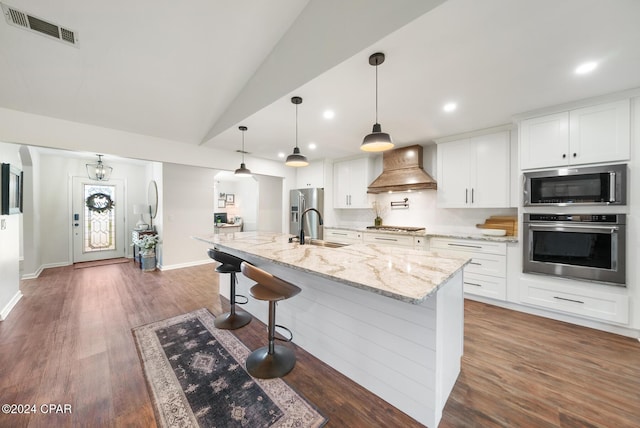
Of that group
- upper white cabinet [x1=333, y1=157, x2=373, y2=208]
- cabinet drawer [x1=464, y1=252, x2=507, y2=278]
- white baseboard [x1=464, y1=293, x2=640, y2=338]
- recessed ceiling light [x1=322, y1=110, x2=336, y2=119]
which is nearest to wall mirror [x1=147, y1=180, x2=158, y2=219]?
upper white cabinet [x1=333, y1=157, x2=373, y2=208]

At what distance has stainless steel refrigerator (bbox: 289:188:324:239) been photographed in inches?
203

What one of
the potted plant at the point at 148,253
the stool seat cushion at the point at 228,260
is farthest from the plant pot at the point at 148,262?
the stool seat cushion at the point at 228,260

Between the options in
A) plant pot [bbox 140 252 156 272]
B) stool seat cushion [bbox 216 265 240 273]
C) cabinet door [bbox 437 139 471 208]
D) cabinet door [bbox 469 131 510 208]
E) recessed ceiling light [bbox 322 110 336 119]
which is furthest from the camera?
plant pot [bbox 140 252 156 272]

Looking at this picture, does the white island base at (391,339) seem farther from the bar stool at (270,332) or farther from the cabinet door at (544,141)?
the cabinet door at (544,141)

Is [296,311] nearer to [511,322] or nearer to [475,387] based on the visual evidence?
[475,387]

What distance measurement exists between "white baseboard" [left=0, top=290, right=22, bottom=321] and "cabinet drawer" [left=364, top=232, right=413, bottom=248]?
4898 millimetres

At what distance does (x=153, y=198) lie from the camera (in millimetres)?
5477

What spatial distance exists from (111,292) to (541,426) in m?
5.08

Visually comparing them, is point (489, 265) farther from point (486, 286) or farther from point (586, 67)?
point (586, 67)

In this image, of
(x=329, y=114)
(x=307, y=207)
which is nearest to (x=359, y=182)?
(x=307, y=207)

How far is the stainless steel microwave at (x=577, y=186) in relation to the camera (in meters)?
2.30

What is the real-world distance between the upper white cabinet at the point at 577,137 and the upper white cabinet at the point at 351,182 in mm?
2413

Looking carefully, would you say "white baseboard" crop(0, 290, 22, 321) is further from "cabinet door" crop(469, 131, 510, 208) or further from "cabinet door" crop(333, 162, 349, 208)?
"cabinet door" crop(469, 131, 510, 208)

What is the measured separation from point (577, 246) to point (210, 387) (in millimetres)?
3817
